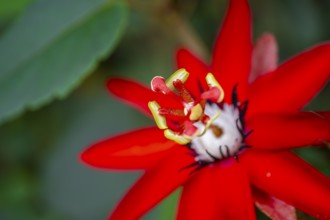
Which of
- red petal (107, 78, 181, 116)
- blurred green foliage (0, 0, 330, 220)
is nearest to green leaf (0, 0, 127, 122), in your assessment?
blurred green foliage (0, 0, 330, 220)

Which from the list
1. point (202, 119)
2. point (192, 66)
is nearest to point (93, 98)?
point (192, 66)

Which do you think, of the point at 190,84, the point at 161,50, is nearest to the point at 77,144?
the point at 161,50

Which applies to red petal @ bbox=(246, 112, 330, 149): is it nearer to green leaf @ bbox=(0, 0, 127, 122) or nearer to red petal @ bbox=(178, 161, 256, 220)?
red petal @ bbox=(178, 161, 256, 220)

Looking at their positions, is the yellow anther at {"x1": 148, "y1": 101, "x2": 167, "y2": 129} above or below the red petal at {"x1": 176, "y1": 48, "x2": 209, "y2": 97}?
below

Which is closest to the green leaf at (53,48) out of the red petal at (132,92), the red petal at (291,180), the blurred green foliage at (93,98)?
the blurred green foliage at (93,98)

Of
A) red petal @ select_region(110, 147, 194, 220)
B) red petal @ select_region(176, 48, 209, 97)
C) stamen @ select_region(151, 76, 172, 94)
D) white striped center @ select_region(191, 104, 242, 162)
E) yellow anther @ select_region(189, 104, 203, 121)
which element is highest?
red petal @ select_region(176, 48, 209, 97)
